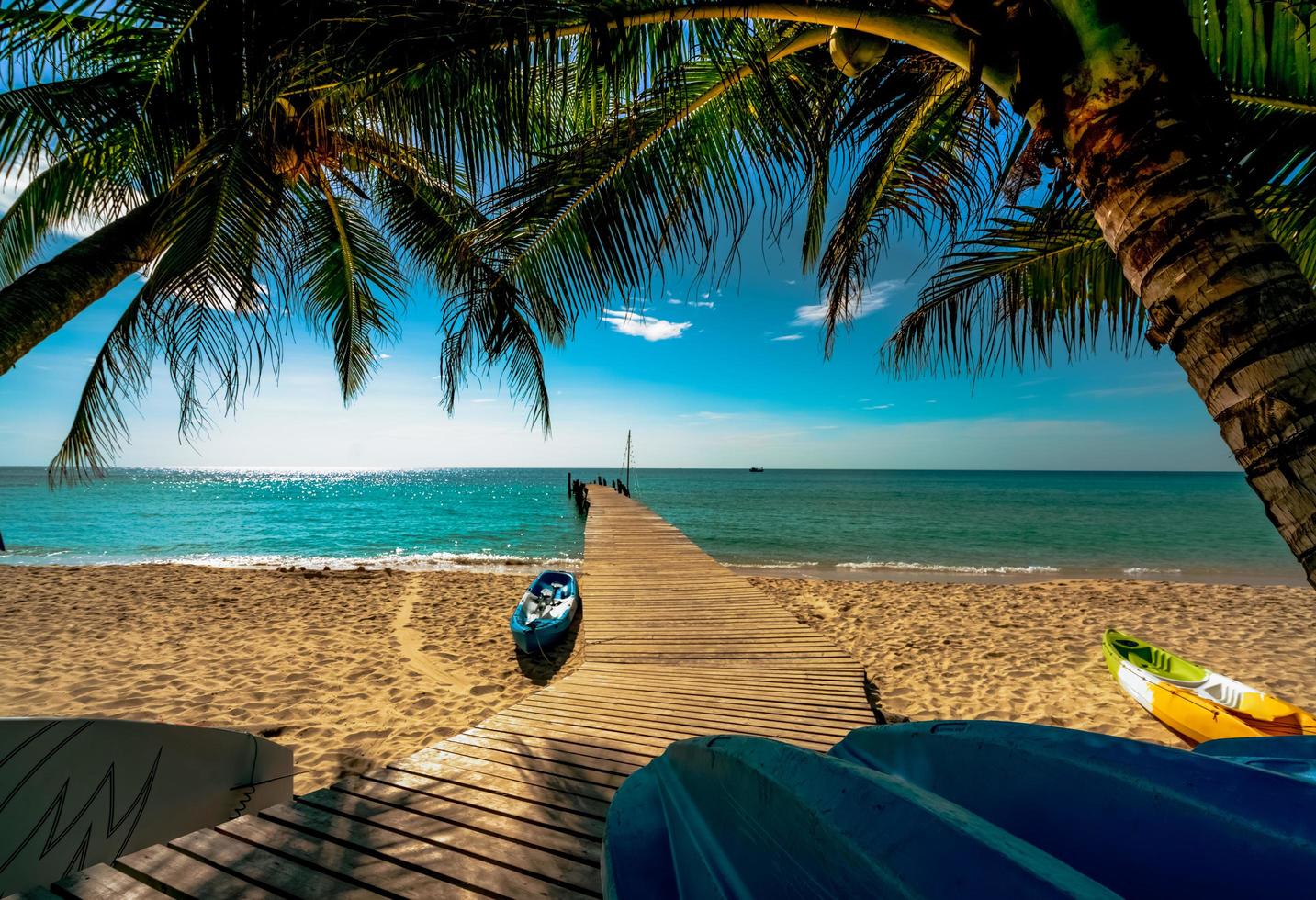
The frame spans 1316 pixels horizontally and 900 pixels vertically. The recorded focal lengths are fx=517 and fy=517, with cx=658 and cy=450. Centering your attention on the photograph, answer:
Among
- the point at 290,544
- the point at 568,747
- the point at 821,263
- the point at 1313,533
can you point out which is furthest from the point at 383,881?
the point at 290,544

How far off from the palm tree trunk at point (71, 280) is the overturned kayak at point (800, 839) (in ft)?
11.8

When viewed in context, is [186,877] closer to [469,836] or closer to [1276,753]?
[469,836]

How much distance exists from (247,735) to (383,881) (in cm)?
178

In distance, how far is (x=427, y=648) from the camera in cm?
741

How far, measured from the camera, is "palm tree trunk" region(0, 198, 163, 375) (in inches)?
116

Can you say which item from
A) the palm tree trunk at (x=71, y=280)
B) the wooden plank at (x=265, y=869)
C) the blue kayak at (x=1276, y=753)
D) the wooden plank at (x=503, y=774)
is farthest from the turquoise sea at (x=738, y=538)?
the blue kayak at (x=1276, y=753)

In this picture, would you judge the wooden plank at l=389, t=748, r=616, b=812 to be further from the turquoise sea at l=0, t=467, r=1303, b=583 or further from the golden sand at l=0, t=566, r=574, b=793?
the turquoise sea at l=0, t=467, r=1303, b=583

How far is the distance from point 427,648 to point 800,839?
769cm

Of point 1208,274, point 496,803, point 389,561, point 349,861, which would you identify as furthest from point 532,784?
point 389,561

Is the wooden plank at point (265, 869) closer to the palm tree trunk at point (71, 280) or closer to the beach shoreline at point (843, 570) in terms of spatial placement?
the palm tree trunk at point (71, 280)

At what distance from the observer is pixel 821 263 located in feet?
13.1

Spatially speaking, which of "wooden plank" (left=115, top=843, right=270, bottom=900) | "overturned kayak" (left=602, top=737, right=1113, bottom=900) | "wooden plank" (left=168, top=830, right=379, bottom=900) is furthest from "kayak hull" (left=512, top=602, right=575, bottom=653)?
"overturned kayak" (left=602, top=737, right=1113, bottom=900)

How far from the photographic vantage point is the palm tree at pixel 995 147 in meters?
1.24

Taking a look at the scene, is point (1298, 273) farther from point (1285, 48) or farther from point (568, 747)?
point (568, 747)
